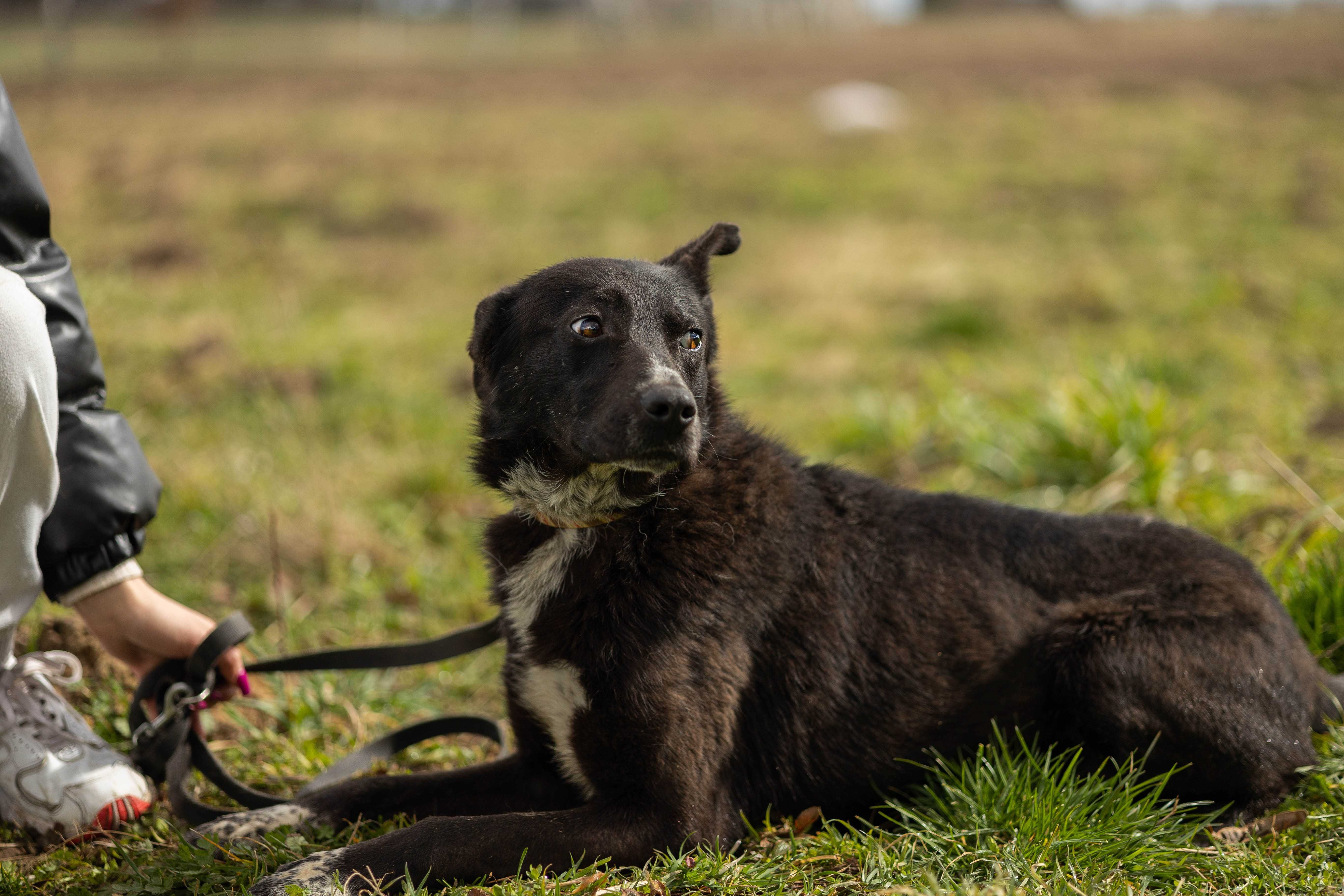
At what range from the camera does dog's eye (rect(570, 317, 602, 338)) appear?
9.26 ft

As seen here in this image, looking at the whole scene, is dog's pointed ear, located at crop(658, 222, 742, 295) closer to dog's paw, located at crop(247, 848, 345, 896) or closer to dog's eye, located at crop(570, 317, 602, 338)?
dog's eye, located at crop(570, 317, 602, 338)

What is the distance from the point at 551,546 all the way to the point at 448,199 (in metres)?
9.88

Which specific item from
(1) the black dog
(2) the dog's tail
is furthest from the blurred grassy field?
(1) the black dog

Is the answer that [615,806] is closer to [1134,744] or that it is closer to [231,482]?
[1134,744]

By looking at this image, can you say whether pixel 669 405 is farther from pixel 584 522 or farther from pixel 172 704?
pixel 172 704

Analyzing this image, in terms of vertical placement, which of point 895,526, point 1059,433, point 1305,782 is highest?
point 895,526

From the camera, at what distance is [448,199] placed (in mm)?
12078

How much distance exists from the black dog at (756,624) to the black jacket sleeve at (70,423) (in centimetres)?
82

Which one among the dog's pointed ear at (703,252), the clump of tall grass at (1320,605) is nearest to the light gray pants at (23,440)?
the dog's pointed ear at (703,252)

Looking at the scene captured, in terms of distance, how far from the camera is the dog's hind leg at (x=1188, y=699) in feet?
9.53

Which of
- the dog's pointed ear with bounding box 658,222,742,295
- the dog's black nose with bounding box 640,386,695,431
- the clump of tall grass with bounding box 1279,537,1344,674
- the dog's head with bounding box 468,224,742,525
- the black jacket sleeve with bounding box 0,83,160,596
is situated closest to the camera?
the dog's black nose with bounding box 640,386,695,431

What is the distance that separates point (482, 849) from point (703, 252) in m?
1.72

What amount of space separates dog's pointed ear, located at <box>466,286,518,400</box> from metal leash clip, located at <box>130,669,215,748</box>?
3.88ft

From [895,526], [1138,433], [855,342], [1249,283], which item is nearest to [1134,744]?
[895,526]
